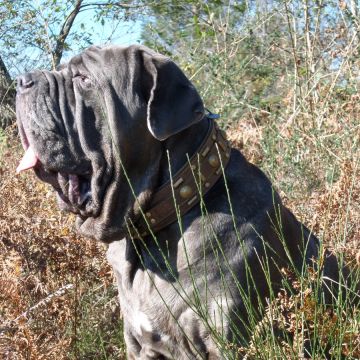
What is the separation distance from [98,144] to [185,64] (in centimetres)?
439

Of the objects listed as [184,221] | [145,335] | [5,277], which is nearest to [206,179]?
[184,221]

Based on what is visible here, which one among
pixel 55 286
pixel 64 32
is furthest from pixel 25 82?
pixel 64 32

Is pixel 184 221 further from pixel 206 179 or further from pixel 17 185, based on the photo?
pixel 17 185

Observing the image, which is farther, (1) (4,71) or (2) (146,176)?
(1) (4,71)

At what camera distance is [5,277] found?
155 inches

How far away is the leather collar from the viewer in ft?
11.3

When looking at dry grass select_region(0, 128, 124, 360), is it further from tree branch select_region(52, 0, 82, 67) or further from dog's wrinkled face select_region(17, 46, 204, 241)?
tree branch select_region(52, 0, 82, 67)

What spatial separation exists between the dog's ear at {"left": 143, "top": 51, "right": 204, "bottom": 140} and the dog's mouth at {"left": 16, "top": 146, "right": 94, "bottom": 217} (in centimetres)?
45

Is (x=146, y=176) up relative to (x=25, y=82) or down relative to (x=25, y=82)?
down

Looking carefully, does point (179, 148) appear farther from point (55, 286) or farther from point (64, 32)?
point (64, 32)

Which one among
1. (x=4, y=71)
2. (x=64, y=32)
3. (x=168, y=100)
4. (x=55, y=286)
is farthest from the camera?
(x=64, y=32)

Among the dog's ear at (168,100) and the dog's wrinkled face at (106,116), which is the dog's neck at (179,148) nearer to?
the dog's wrinkled face at (106,116)

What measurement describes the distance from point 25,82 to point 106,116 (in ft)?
1.45

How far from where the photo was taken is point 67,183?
142 inches
